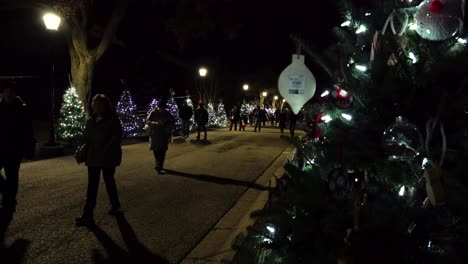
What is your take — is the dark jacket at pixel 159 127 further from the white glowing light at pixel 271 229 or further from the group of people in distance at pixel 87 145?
the white glowing light at pixel 271 229

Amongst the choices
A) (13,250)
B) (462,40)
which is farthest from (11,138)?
(462,40)

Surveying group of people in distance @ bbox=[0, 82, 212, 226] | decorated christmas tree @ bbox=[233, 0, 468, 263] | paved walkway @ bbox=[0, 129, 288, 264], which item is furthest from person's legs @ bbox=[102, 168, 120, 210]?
decorated christmas tree @ bbox=[233, 0, 468, 263]

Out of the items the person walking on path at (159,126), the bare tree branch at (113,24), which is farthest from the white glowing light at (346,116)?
the bare tree branch at (113,24)

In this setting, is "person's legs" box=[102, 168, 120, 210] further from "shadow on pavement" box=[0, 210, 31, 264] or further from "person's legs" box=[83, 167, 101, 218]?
"shadow on pavement" box=[0, 210, 31, 264]

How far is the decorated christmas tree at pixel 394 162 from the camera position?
1976 millimetres

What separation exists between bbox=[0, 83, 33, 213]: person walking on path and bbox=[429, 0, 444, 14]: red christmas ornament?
5971 millimetres

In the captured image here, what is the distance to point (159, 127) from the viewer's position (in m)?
10.5

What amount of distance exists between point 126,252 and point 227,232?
1500 mm

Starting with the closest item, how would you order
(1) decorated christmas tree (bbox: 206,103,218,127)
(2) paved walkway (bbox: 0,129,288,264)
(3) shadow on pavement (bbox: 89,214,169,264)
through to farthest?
(3) shadow on pavement (bbox: 89,214,169,264) → (2) paved walkway (bbox: 0,129,288,264) → (1) decorated christmas tree (bbox: 206,103,218,127)

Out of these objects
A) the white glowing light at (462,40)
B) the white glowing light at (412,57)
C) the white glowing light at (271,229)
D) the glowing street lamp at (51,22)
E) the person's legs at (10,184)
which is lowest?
the person's legs at (10,184)

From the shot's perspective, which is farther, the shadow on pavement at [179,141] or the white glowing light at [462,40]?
the shadow on pavement at [179,141]

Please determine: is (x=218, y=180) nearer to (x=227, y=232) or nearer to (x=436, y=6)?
(x=227, y=232)

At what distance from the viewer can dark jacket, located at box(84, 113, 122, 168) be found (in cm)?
612

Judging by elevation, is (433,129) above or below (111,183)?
above
